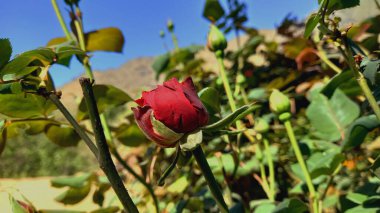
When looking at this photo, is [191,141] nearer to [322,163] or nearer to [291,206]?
[291,206]

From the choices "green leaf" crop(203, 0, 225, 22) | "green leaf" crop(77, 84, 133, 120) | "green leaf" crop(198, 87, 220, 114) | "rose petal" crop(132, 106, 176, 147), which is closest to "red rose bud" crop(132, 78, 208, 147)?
"rose petal" crop(132, 106, 176, 147)

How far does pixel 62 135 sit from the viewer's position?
2.49 ft

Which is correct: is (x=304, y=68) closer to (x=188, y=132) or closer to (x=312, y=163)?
(x=312, y=163)

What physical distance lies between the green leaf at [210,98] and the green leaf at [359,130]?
0.61ft

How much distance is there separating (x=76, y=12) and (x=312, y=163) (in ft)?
1.59

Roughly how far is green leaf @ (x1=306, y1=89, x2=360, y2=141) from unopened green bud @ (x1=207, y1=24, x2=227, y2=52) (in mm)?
254

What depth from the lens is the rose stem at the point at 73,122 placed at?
15.3 inches

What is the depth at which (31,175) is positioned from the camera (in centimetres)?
1116

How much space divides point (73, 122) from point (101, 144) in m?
0.07

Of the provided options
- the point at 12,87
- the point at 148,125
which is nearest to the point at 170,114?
the point at 148,125

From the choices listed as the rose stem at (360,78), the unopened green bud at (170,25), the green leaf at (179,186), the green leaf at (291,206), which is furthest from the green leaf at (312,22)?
the unopened green bud at (170,25)

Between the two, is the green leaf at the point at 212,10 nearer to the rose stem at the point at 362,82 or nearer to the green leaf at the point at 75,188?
the green leaf at the point at 75,188

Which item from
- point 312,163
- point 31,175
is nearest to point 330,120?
point 312,163

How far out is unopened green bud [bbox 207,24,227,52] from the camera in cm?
66
